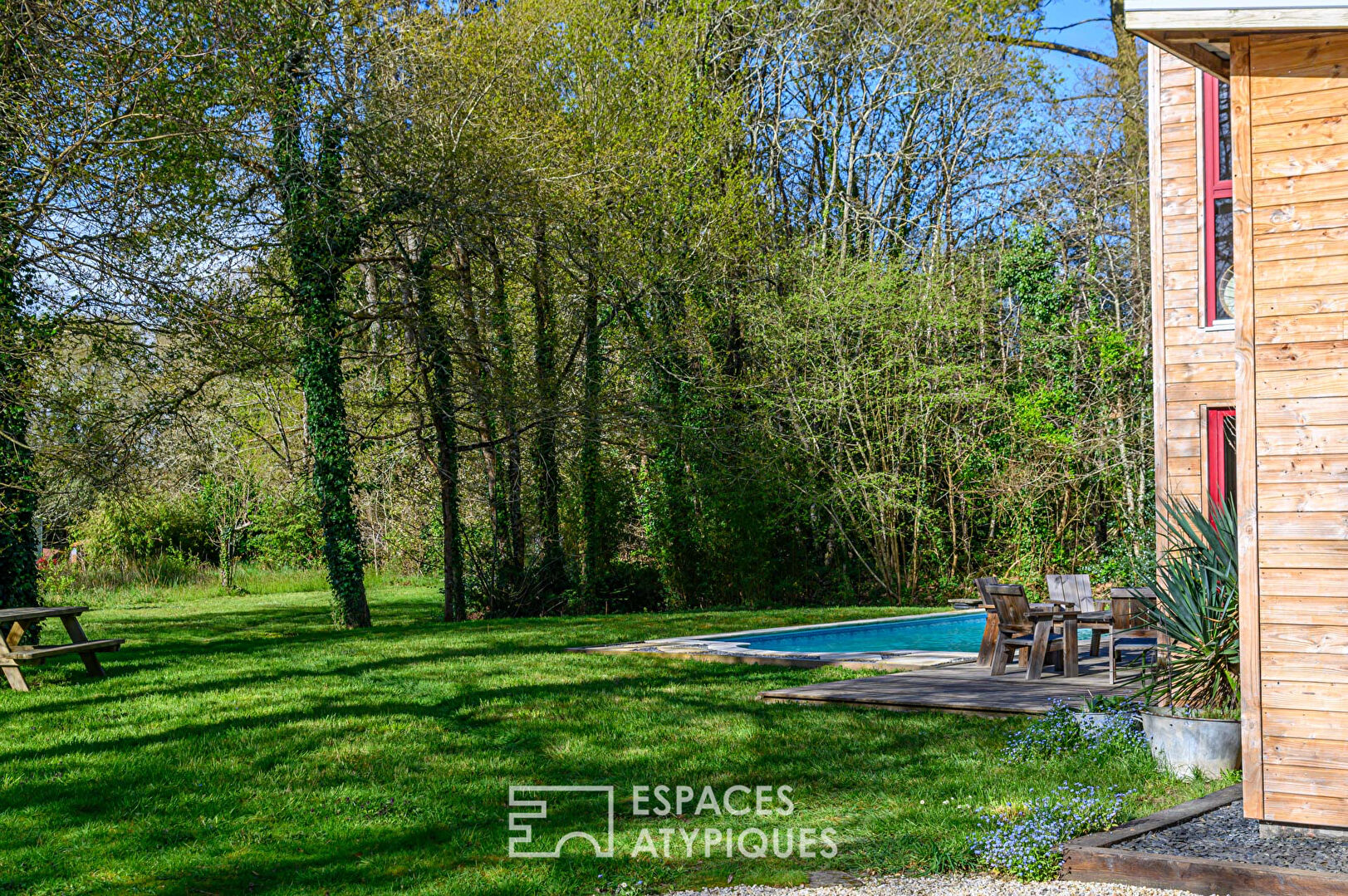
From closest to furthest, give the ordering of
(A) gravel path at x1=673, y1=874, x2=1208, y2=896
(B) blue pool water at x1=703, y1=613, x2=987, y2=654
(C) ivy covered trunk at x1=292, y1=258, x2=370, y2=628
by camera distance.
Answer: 1. (A) gravel path at x1=673, y1=874, x2=1208, y2=896
2. (B) blue pool water at x1=703, y1=613, x2=987, y2=654
3. (C) ivy covered trunk at x1=292, y1=258, x2=370, y2=628

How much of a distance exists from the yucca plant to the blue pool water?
220 inches

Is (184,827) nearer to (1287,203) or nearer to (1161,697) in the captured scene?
(1161,697)

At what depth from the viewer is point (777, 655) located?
10305 mm

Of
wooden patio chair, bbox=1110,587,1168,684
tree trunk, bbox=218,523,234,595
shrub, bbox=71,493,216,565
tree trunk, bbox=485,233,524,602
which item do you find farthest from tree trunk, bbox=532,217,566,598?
wooden patio chair, bbox=1110,587,1168,684

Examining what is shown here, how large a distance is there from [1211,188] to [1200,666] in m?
4.37

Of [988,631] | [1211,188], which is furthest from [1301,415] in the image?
[988,631]

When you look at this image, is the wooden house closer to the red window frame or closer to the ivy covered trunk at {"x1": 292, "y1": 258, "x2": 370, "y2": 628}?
the red window frame

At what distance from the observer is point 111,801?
18.2 ft

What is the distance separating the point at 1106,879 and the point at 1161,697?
203 centimetres

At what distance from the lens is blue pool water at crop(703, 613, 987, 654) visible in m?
12.3

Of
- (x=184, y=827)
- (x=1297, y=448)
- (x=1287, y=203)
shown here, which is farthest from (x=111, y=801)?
(x=1287, y=203)

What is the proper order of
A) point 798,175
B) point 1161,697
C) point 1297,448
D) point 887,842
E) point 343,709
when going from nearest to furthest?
point 1297,448
point 887,842
point 1161,697
point 343,709
point 798,175

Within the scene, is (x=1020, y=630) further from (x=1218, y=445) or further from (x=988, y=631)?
(x=1218, y=445)

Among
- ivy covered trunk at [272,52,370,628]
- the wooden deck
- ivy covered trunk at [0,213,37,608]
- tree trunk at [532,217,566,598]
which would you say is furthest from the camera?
tree trunk at [532,217,566,598]
